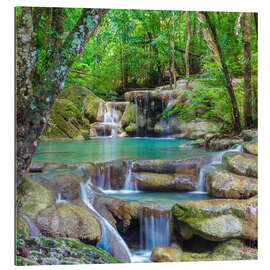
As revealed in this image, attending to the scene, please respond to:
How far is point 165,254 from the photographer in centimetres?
364

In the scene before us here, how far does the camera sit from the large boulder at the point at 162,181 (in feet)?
14.3

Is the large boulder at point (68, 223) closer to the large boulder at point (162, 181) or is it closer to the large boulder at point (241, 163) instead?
the large boulder at point (162, 181)

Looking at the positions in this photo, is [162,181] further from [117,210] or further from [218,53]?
[218,53]

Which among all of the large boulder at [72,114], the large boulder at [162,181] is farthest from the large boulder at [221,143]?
the large boulder at [72,114]

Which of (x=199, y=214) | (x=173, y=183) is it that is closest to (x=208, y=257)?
(x=199, y=214)

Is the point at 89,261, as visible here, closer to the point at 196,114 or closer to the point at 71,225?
the point at 71,225

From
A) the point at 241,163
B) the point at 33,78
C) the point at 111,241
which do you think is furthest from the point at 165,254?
the point at 33,78

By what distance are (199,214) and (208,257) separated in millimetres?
483

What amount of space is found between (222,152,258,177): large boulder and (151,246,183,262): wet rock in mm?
1315

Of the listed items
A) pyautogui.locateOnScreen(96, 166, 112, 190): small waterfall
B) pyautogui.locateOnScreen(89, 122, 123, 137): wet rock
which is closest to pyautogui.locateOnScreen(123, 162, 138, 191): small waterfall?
pyautogui.locateOnScreen(96, 166, 112, 190): small waterfall

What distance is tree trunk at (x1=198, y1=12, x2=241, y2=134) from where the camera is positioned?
416 centimetres

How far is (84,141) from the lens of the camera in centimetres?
441

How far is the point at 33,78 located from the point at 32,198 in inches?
49.1
